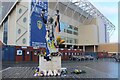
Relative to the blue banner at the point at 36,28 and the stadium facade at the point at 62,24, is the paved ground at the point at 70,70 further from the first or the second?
the blue banner at the point at 36,28

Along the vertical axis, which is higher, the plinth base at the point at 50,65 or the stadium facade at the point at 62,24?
the stadium facade at the point at 62,24

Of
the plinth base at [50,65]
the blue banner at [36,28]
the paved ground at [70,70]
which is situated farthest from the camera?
the blue banner at [36,28]

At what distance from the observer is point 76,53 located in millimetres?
47969

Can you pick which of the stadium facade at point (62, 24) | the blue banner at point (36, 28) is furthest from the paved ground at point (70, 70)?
the blue banner at point (36, 28)

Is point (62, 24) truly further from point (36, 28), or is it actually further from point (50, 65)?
point (50, 65)

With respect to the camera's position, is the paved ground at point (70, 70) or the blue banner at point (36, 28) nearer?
the paved ground at point (70, 70)

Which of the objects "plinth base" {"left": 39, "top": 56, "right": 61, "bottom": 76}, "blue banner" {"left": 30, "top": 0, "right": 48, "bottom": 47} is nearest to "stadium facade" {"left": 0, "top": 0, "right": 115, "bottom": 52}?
"blue banner" {"left": 30, "top": 0, "right": 48, "bottom": 47}

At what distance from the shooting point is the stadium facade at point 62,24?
4056 centimetres

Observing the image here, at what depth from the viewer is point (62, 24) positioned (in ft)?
196

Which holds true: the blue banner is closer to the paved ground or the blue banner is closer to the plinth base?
the paved ground

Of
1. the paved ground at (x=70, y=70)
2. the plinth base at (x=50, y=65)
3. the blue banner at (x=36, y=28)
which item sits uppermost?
the blue banner at (x=36, y=28)

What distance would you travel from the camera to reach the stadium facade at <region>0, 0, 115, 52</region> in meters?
40.6

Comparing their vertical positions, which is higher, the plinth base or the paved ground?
the plinth base

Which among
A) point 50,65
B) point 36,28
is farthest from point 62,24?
point 50,65
